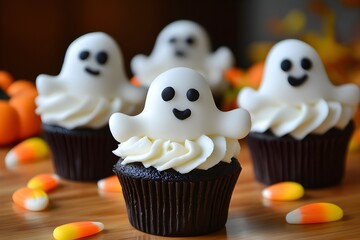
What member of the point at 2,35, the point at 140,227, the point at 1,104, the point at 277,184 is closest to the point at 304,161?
the point at 277,184

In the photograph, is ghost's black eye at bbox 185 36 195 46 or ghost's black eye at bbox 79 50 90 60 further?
ghost's black eye at bbox 185 36 195 46

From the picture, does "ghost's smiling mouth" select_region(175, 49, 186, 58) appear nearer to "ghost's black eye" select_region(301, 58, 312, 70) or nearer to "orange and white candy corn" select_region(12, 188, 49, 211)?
"ghost's black eye" select_region(301, 58, 312, 70)

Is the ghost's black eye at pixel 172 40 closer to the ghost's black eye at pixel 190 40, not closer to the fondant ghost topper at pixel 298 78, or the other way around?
the ghost's black eye at pixel 190 40

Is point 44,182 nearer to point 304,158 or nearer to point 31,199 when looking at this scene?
point 31,199

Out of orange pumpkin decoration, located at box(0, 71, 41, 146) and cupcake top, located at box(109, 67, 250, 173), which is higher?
orange pumpkin decoration, located at box(0, 71, 41, 146)

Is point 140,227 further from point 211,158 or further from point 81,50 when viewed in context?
point 81,50

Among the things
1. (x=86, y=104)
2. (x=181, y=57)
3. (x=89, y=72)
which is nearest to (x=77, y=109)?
(x=86, y=104)

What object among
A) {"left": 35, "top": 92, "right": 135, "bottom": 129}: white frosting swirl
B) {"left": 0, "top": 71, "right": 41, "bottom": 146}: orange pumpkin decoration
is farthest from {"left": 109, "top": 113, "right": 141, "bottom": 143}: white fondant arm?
{"left": 0, "top": 71, "right": 41, "bottom": 146}: orange pumpkin decoration

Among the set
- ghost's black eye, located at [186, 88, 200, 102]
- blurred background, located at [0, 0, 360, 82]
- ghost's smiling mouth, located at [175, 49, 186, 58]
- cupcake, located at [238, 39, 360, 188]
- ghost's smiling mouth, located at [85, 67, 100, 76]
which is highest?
blurred background, located at [0, 0, 360, 82]
